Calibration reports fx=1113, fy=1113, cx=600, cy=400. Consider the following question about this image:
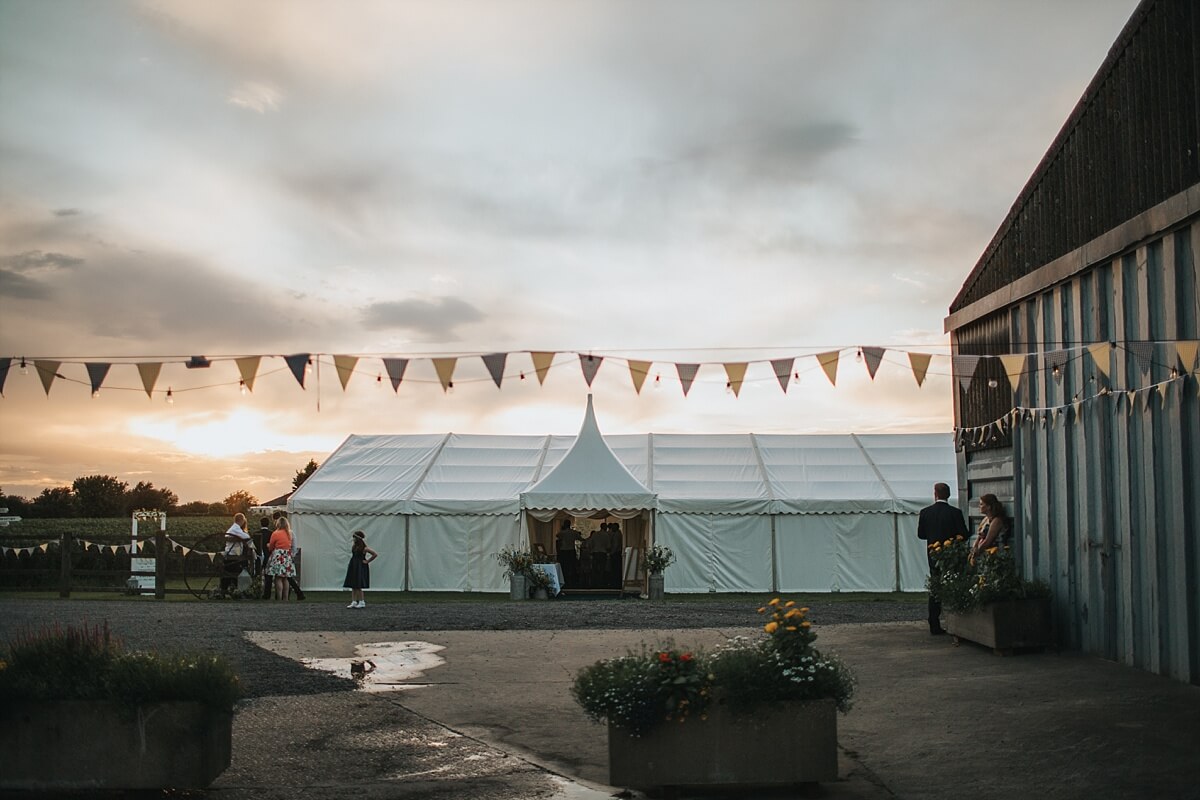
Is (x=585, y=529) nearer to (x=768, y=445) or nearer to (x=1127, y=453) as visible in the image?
(x=768, y=445)

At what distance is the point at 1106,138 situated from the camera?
34.7ft

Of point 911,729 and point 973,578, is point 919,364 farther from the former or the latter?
point 911,729

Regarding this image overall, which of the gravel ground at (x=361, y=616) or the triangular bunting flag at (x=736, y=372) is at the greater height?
the triangular bunting flag at (x=736, y=372)

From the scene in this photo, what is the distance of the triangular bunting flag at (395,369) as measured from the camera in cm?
1551

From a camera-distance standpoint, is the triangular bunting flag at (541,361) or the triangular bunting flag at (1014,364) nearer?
the triangular bunting flag at (1014,364)

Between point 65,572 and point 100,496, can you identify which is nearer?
point 65,572

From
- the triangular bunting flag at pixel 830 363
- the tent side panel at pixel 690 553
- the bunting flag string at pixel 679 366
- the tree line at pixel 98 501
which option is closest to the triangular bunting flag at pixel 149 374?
the bunting flag string at pixel 679 366

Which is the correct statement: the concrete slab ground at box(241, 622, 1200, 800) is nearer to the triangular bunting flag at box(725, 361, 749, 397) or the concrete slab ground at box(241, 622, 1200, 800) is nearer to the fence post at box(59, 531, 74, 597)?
the triangular bunting flag at box(725, 361, 749, 397)

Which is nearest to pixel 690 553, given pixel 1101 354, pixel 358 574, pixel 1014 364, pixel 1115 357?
pixel 358 574

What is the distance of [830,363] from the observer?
15195 mm

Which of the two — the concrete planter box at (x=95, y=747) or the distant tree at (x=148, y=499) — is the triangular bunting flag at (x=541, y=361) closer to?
the concrete planter box at (x=95, y=747)

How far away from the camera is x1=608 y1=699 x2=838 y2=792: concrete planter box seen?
21.3 ft

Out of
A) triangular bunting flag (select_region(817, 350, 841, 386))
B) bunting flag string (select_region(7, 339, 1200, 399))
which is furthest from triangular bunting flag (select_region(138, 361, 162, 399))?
triangular bunting flag (select_region(817, 350, 841, 386))

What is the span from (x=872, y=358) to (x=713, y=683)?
907 centimetres
